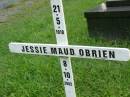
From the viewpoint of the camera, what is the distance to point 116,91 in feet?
13.7

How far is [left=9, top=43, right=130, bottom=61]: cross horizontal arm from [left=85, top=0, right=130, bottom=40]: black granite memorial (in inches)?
120

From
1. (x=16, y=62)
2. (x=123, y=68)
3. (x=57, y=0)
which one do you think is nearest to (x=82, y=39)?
(x=16, y=62)

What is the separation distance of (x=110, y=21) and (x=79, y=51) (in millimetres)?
3401

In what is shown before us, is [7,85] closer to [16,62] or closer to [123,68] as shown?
[16,62]

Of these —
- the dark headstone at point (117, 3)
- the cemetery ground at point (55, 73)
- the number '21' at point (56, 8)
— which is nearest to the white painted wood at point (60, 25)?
the number '21' at point (56, 8)

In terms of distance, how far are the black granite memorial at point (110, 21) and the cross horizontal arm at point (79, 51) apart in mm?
3060

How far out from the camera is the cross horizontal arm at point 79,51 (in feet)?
9.03

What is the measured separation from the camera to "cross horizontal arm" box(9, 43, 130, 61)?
2752mm

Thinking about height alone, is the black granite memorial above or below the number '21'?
below

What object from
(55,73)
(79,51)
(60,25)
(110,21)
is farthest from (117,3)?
(79,51)

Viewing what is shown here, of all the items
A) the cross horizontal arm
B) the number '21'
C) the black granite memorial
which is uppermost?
the number '21'

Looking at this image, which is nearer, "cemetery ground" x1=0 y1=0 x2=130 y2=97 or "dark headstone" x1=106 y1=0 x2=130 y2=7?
"cemetery ground" x1=0 y1=0 x2=130 y2=97

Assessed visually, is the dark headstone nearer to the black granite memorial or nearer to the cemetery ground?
the black granite memorial

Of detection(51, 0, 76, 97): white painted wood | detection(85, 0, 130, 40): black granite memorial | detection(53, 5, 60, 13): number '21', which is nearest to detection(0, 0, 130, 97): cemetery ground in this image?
detection(85, 0, 130, 40): black granite memorial
